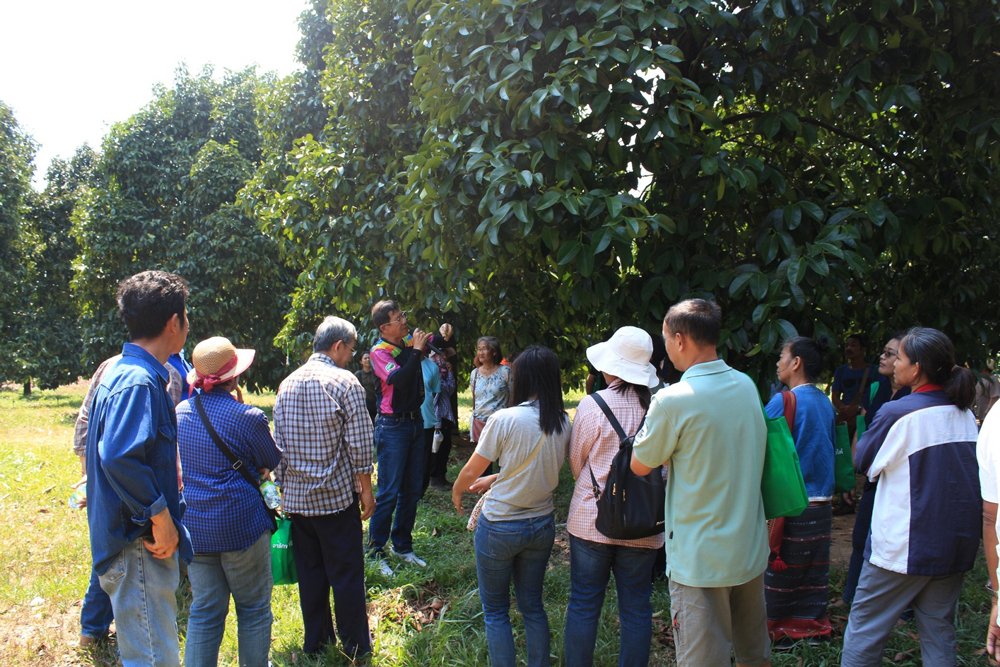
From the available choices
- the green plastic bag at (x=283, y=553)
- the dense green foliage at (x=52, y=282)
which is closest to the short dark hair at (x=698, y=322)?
the green plastic bag at (x=283, y=553)

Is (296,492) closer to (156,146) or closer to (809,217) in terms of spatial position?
(809,217)

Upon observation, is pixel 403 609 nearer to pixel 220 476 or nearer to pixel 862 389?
pixel 220 476

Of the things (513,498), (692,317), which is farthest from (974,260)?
(513,498)

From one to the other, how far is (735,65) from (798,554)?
3254 millimetres

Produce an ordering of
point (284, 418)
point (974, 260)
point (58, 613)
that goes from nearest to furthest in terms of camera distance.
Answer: point (284, 418) → point (58, 613) → point (974, 260)

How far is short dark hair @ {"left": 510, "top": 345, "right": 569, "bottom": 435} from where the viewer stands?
3.28 m

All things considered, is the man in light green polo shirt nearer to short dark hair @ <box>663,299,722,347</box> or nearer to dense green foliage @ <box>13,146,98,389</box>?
short dark hair @ <box>663,299,722,347</box>

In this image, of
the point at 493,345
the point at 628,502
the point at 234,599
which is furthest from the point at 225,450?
the point at 493,345

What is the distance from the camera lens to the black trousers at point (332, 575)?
3754mm

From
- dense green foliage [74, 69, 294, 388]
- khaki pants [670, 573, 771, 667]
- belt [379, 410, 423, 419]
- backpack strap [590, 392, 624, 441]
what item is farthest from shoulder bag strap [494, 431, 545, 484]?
dense green foliage [74, 69, 294, 388]

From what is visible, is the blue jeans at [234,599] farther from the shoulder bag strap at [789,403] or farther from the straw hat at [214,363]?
the shoulder bag strap at [789,403]

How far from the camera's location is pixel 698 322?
2.79m

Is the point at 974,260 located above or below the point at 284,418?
above

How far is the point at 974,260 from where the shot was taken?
562cm
